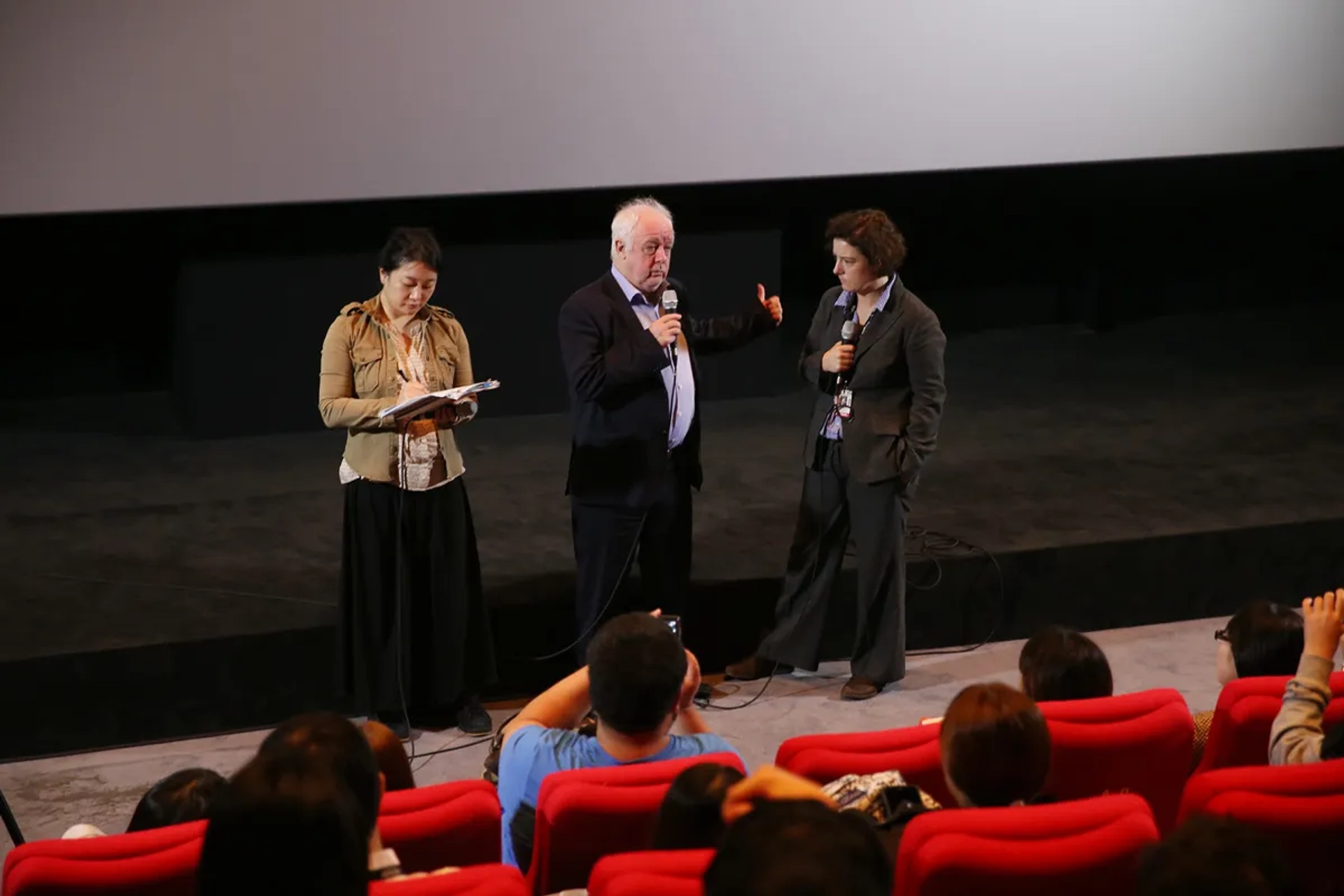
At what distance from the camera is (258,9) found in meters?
5.11

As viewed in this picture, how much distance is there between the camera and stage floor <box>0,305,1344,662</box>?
480 cm

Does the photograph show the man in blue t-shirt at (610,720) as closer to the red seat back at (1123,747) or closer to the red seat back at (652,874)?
the red seat back at (652,874)

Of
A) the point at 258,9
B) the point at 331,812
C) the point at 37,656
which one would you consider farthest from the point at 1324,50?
the point at 331,812

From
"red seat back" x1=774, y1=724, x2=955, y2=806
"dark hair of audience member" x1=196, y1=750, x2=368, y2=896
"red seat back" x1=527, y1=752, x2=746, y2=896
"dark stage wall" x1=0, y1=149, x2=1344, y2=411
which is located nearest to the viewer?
"dark hair of audience member" x1=196, y1=750, x2=368, y2=896

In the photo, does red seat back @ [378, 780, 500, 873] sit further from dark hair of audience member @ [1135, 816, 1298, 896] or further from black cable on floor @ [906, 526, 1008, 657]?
black cable on floor @ [906, 526, 1008, 657]

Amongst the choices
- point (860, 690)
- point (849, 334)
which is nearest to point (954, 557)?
point (860, 690)

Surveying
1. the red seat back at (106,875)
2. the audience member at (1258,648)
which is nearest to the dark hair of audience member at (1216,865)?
the red seat back at (106,875)

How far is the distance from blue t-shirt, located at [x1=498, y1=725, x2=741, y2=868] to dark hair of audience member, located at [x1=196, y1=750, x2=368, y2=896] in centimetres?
89

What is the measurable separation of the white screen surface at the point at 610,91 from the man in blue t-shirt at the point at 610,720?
3175mm

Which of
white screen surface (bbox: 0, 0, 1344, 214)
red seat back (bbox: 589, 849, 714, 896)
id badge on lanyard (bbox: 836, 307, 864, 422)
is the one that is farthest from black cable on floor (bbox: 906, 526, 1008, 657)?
red seat back (bbox: 589, 849, 714, 896)

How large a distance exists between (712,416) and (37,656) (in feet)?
11.1

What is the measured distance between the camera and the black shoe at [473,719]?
14.3 ft

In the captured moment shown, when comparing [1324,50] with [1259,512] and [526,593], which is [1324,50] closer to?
[1259,512]

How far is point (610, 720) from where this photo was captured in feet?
8.30
